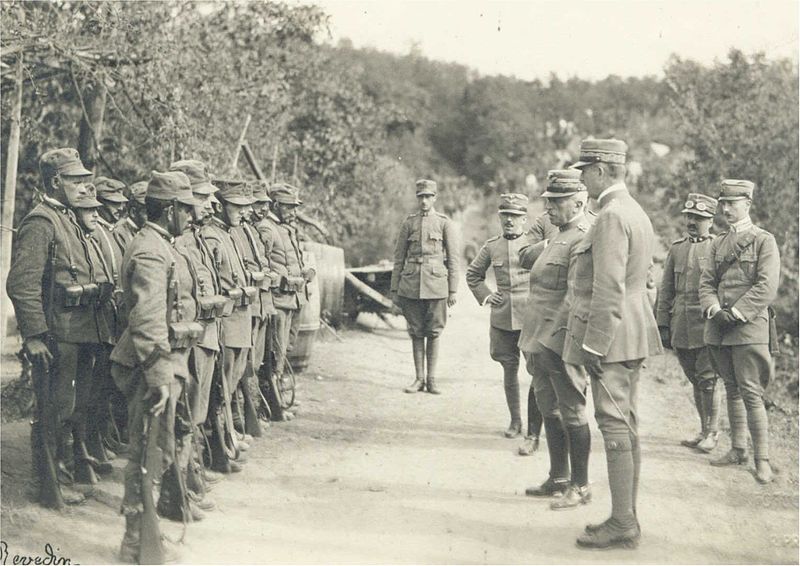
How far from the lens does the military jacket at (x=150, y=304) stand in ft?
13.9

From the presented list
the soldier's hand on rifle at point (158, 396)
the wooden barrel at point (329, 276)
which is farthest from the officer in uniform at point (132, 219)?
the wooden barrel at point (329, 276)

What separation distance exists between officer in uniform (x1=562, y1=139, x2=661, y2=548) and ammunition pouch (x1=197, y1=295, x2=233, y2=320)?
2073 mm

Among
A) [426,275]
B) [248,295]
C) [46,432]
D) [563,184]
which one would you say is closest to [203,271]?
[248,295]

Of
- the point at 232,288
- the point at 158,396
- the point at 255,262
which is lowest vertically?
the point at 158,396

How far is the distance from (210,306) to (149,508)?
1.28 m

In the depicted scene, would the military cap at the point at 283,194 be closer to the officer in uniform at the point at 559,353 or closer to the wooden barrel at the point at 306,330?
the wooden barrel at the point at 306,330

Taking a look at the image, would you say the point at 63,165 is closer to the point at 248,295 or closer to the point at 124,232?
the point at 124,232

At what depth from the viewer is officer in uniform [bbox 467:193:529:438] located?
6887 mm

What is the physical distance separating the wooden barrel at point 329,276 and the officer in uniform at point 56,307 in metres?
5.68

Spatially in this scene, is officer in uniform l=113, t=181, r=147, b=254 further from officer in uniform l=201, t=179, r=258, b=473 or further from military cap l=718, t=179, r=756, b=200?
military cap l=718, t=179, r=756, b=200

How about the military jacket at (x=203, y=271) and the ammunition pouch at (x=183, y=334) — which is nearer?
the ammunition pouch at (x=183, y=334)

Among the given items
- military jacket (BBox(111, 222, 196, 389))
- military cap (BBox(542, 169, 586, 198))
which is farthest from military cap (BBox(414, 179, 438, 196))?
military jacket (BBox(111, 222, 196, 389))

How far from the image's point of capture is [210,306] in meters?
5.02

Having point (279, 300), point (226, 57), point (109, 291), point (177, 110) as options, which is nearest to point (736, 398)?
point (279, 300)
